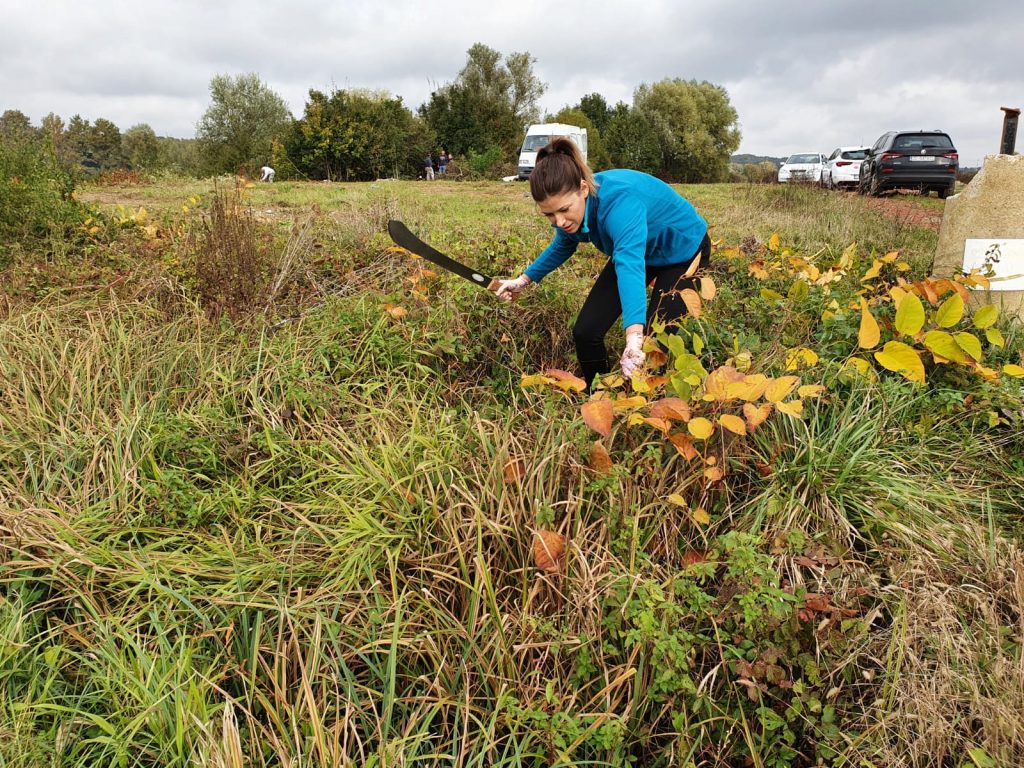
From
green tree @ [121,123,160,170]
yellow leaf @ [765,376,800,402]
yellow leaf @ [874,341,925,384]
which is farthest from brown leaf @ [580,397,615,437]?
green tree @ [121,123,160,170]

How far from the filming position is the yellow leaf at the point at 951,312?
2.42m

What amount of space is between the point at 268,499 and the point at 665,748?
4.90 ft

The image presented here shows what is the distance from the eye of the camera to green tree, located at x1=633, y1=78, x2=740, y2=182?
35562 millimetres

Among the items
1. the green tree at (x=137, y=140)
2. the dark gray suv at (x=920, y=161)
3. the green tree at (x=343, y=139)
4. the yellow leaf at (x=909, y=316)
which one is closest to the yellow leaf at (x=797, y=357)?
the yellow leaf at (x=909, y=316)

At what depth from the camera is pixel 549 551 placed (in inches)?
76.3

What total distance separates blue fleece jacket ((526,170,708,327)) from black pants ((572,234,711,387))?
86 millimetres

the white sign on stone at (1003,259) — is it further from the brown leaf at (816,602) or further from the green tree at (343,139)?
the green tree at (343,139)

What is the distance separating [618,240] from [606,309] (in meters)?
0.38

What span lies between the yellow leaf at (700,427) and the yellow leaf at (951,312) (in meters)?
1.16

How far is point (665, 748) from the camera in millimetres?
1713

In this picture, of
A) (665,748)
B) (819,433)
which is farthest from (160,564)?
(819,433)

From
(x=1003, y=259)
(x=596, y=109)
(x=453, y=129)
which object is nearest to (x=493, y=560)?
(x=1003, y=259)

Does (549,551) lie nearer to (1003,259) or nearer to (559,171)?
(559,171)

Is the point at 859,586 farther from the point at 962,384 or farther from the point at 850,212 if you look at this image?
the point at 850,212
